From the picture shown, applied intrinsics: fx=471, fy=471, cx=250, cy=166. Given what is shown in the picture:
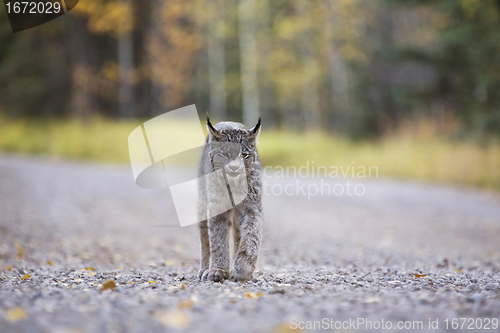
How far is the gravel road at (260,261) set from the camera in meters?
3.00

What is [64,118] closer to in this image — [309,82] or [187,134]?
[187,134]

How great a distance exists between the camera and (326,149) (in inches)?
863

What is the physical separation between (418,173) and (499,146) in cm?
278

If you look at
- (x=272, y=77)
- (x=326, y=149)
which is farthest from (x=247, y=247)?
(x=272, y=77)

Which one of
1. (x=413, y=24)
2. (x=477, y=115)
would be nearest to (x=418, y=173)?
(x=477, y=115)

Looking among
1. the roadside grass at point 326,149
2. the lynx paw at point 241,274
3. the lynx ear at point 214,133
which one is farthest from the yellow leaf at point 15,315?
the roadside grass at point 326,149

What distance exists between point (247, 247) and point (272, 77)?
83.6ft

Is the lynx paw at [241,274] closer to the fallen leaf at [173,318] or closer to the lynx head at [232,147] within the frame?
the lynx head at [232,147]

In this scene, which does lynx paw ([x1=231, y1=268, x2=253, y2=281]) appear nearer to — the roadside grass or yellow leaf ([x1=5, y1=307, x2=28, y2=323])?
yellow leaf ([x1=5, y1=307, x2=28, y2=323])

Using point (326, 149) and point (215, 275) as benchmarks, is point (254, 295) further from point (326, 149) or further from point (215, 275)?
point (326, 149)

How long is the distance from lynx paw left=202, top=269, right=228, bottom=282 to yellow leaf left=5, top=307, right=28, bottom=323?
2.00 metres

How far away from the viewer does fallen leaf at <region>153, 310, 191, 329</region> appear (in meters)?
2.82

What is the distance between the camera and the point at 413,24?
37219 millimetres

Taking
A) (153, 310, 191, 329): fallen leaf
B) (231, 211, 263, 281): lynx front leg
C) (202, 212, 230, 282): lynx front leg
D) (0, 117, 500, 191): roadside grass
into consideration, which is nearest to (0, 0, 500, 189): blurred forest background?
(0, 117, 500, 191): roadside grass
